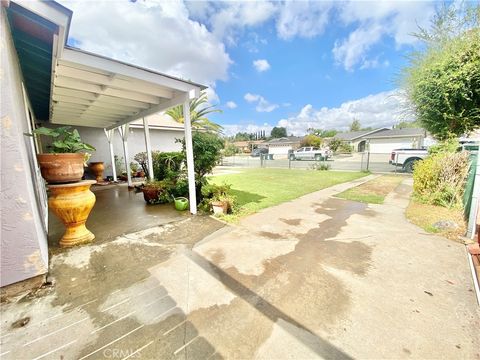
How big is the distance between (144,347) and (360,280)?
2318 millimetres

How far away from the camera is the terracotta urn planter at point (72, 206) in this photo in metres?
2.83

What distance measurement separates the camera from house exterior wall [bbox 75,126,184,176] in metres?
9.45

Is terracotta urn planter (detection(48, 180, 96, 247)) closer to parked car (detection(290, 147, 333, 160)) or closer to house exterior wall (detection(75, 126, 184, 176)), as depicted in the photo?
house exterior wall (detection(75, 126, 184, 176))

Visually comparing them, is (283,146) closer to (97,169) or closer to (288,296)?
(97,169)

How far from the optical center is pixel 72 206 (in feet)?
9.44

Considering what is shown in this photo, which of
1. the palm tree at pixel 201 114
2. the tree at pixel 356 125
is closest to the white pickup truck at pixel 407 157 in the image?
the palm tree at pixel 201 114

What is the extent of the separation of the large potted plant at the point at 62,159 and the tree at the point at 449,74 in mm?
9634

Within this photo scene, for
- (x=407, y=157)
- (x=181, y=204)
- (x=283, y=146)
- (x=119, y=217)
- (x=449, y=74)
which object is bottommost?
(x=119, y=217)

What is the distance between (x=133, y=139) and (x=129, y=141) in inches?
8.9

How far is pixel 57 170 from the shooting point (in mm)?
2785

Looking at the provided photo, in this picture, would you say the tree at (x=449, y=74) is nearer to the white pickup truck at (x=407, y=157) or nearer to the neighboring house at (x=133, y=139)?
the white pickup truck at (x=407, y=157)

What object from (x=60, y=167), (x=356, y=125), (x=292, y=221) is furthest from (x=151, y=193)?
(x=356, y=125)

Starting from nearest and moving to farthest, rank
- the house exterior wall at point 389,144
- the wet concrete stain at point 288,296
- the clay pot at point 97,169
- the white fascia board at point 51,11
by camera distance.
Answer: the wet concrete stain at point 288,296, the white fascia board at point 51,11, the clay pot at point 97,169, the house exterior wall at point 389,144

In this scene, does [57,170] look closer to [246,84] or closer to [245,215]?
[245,215]
